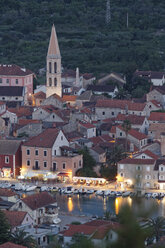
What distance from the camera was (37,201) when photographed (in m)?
22.7

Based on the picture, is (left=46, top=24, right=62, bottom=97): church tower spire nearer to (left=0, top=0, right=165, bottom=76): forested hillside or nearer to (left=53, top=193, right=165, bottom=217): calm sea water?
(left=0, top=0, right=165, bottom=76): forested hillside

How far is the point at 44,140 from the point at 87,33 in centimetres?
3466

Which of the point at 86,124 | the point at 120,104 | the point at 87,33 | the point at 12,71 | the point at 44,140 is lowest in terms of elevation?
the point at 44,140

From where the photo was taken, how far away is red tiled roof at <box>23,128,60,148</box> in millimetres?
28938

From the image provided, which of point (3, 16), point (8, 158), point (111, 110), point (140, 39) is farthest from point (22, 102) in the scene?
point (3, 16)

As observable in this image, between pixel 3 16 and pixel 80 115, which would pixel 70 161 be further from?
pixel 3 16

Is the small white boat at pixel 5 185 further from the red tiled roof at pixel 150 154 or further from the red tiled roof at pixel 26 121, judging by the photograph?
the red tiled roof at pixel 26 121

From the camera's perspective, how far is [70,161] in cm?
2839

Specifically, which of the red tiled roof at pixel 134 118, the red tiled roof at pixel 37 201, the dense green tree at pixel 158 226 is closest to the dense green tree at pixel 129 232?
the dense green tree at pixel 158 226

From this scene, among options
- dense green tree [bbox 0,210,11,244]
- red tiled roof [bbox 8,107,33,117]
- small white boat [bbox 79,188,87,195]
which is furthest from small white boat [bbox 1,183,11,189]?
dense green tree [bbox 0,210,11,244]

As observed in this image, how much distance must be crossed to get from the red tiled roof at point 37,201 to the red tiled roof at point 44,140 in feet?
18.1

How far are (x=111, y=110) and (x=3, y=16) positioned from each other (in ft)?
105

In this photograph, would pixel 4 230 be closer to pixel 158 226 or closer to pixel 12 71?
pixel 158 226

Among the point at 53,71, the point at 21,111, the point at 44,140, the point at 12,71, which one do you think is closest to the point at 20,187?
the point at 44,140
